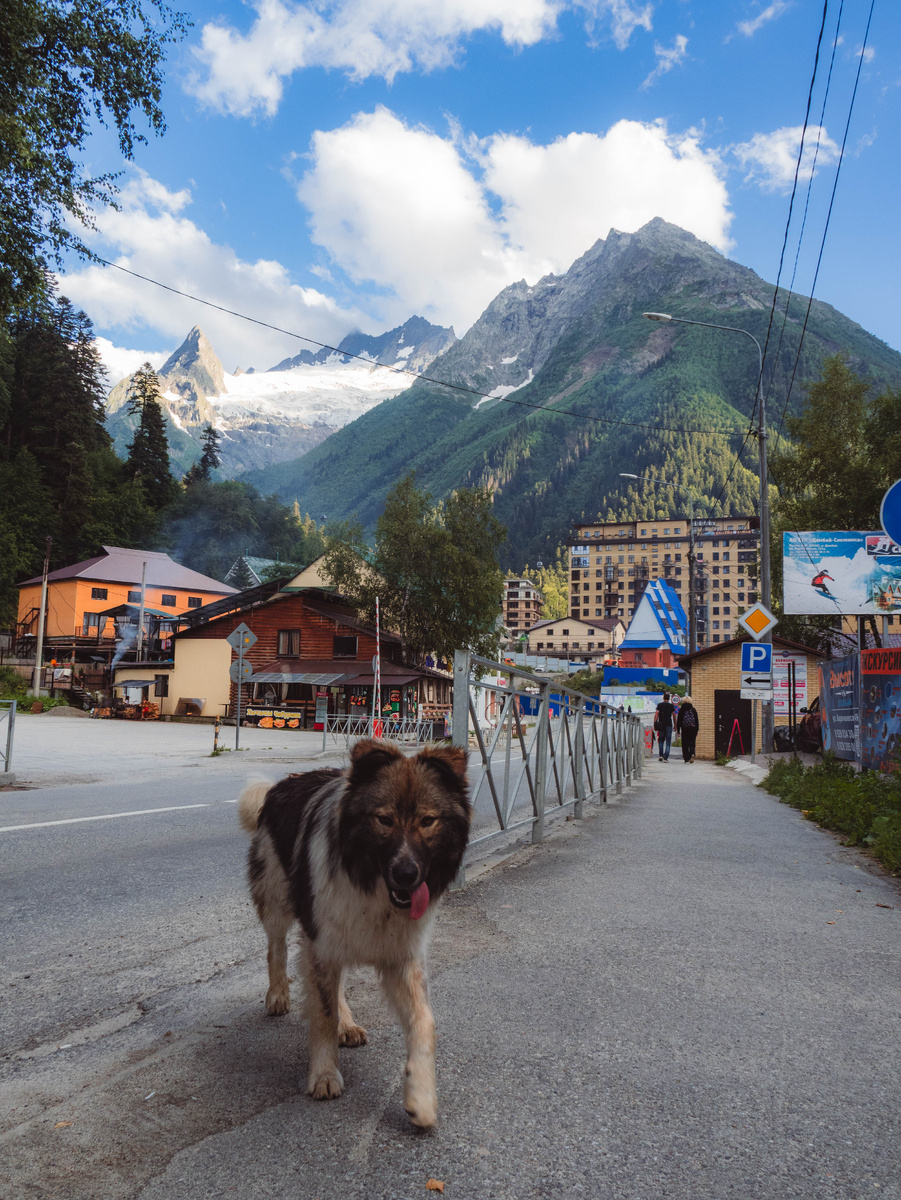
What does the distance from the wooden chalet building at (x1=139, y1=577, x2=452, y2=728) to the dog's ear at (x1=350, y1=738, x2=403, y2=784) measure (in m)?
39.7

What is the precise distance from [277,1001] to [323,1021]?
748 mm

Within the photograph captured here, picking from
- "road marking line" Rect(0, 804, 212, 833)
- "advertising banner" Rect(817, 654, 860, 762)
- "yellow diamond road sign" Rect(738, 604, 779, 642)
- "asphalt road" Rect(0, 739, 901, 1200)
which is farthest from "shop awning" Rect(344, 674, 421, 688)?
"asphalt road" Rect(0, 739, 901, 1200)

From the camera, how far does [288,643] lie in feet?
154

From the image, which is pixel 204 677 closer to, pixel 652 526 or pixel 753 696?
pixel 753 696

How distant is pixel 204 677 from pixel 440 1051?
154 feet

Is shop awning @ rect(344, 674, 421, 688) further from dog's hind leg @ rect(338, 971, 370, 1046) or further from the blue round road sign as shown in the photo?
dog's hind leg @ rect(338, 971, 370, 1046)

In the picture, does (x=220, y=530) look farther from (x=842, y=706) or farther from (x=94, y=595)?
(x=842, y=706)

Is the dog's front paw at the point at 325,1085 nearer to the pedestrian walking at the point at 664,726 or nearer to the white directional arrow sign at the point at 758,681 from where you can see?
the white directional arrow sign at the point at 758,681

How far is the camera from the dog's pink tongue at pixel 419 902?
251cm

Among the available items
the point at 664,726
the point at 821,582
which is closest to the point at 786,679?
the point at 664,726

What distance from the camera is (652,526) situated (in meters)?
173

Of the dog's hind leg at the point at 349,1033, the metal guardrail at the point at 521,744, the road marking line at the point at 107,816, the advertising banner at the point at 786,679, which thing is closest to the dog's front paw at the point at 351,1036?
the dog's hind leg at the point at 349,1033

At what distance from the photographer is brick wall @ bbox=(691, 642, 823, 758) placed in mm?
31500

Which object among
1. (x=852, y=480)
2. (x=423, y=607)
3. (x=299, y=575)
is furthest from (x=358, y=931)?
(x=299, y=575)
